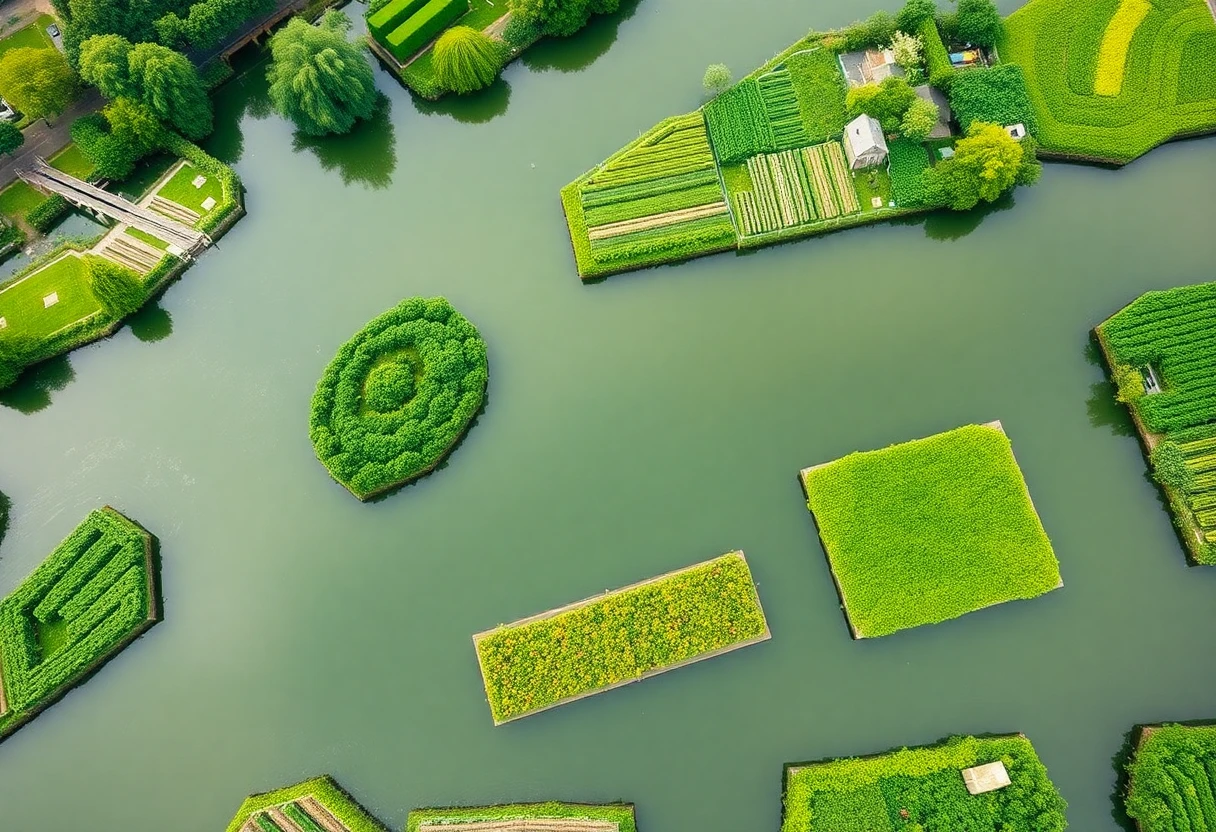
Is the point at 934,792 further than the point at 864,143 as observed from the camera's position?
No

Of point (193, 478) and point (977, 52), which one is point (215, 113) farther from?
point (977, 52)

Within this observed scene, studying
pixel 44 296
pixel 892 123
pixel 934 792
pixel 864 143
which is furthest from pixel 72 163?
pixel 934 792

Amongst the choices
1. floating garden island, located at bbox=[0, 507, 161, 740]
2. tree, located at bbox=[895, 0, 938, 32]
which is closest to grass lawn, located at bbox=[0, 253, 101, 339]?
floating garden island, located at bbox=[0, 507, 161, 740]

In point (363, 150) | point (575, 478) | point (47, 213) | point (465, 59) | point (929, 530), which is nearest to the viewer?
point (929, 530)

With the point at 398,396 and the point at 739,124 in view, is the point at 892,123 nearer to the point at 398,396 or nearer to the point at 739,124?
the point at 739,124

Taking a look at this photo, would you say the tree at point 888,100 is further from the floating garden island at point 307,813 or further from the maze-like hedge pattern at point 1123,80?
the floating garden island at point 307,813

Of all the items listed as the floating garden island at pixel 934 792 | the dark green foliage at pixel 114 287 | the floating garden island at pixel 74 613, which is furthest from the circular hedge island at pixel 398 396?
the floating garden island at pixel 934 792

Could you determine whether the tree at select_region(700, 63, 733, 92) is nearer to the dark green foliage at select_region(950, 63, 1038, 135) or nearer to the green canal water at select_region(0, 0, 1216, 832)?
the green canal water at select_region(0, 0, 1216, 832)
